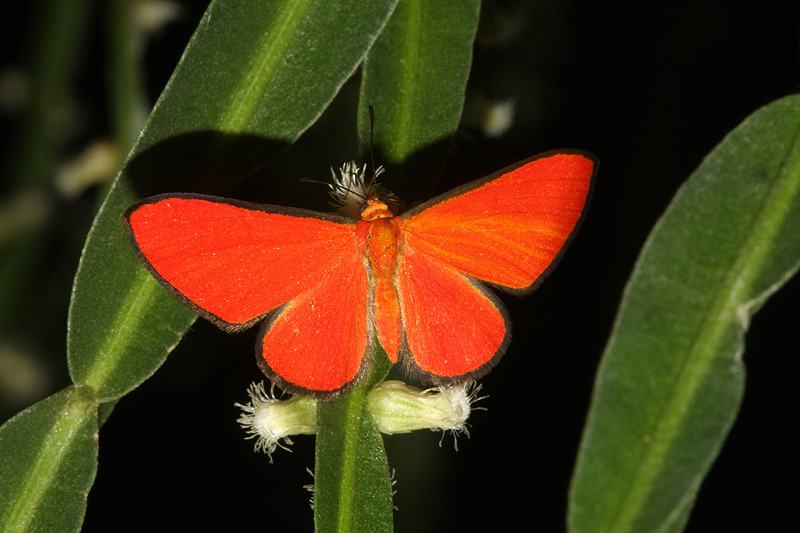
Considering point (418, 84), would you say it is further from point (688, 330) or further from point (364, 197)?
point (688, 330)

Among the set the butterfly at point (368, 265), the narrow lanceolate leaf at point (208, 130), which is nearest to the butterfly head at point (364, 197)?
the butterfly at point (368, 265)

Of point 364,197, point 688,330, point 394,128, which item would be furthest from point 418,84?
point 688,330

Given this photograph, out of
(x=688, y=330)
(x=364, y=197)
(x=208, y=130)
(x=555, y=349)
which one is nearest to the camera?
(x=688, y=330)

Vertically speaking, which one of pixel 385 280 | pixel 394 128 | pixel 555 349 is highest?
pixel 394 128

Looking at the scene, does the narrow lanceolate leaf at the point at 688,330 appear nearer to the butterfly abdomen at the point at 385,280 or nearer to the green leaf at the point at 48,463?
the butterfly abdomen at the point at 385,280

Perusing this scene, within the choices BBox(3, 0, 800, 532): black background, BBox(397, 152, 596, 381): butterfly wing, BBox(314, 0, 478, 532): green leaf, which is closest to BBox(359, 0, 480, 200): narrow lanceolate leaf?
BBox(314, 0, 478, 532): green leaf

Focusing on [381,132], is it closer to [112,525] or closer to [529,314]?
[529,314]
